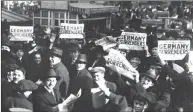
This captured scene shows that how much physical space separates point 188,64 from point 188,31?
53 centimetres

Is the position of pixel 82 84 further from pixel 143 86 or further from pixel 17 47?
pixel 17 47

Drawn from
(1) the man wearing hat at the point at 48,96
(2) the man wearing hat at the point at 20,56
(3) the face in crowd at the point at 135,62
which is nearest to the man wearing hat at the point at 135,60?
(3) the face in crowd at the point at 135,62

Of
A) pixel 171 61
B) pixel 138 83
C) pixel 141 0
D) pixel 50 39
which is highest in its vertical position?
pixel 141 0

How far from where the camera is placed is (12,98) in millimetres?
5457

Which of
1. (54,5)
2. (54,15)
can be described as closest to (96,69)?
(54,15)

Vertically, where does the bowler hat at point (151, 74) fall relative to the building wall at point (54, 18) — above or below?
below

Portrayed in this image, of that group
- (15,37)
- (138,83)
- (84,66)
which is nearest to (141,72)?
(138,83)

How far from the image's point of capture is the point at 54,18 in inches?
216

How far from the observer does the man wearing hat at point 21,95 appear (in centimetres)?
543

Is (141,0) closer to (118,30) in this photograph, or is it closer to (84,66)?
(118,30)

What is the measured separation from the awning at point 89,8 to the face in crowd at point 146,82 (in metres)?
1.17

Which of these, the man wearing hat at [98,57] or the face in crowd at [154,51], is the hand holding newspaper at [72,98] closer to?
the man wearing hat at [98,57]

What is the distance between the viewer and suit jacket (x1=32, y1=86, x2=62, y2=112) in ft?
18.0

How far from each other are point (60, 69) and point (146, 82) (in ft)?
4.54
